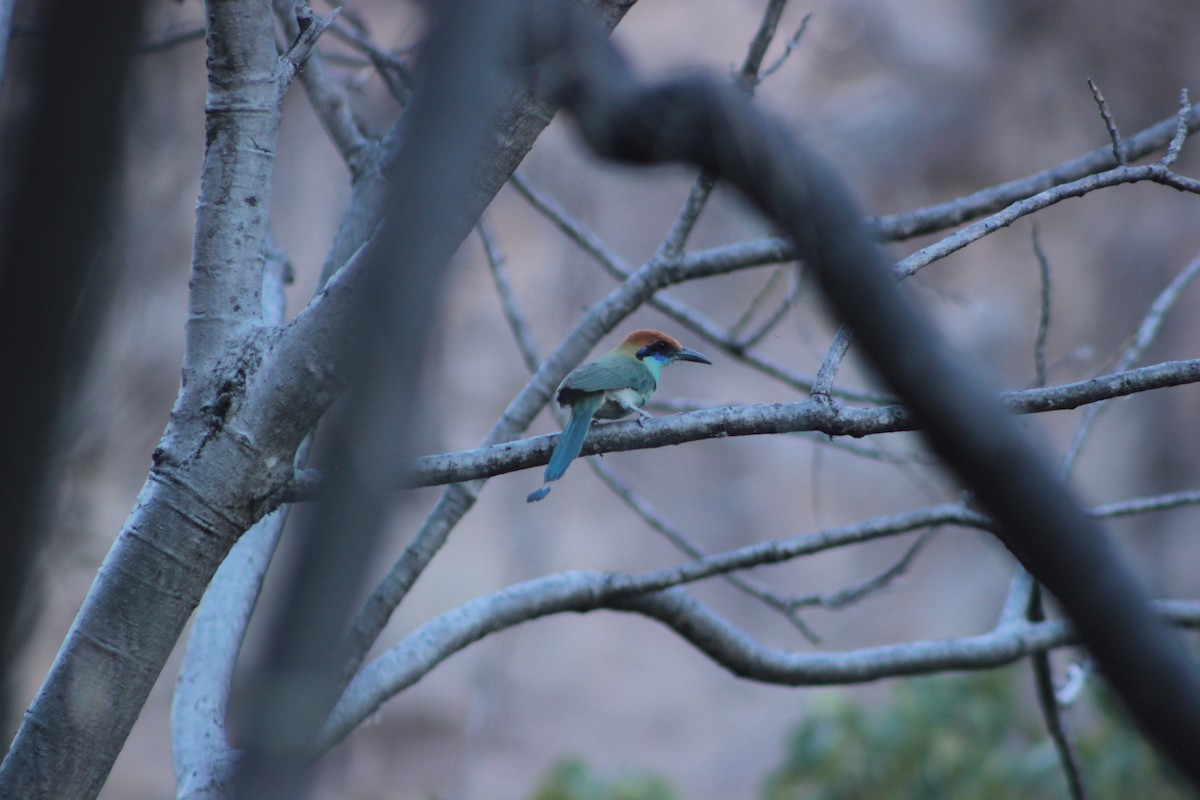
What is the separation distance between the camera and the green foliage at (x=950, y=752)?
219 inches

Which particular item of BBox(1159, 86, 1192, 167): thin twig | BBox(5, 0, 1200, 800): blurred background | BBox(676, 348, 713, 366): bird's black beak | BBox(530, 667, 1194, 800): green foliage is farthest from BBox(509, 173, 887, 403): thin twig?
BBox(5, 0, 1200, 800): blurred background

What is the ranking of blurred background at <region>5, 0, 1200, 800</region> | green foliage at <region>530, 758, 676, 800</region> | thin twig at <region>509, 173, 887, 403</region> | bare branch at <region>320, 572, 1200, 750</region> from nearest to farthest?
bare branch at <region>320, 572, 1200, 750</region>
thin twig at <region>509, 173, 887, 403</region>
green foliage at <region>530, 758, 676, 800</region>
blurred background at <region>5, 0, 1200, 800</region>

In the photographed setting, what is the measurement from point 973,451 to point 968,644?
2.47m

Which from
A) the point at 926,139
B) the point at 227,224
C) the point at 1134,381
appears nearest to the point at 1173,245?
the point at 926,139

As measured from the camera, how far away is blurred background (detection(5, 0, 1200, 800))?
11289 millimetres

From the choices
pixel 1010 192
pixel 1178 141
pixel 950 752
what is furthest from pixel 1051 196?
pixel 950 752

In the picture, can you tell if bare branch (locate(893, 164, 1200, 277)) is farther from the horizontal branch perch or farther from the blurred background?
the blurred background

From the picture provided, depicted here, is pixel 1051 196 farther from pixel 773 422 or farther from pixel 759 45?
pixel 759 45

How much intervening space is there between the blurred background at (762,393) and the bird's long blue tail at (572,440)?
7837 millimetres

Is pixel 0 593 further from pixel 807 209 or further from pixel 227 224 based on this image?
pixel 227 224

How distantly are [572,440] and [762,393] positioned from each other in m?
10.7

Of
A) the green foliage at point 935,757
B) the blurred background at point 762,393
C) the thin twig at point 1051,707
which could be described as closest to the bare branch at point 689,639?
the thin twig at point 1051,707

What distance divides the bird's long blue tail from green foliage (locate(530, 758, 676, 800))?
12.3 ft

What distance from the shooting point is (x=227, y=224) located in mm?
Result: 2125
